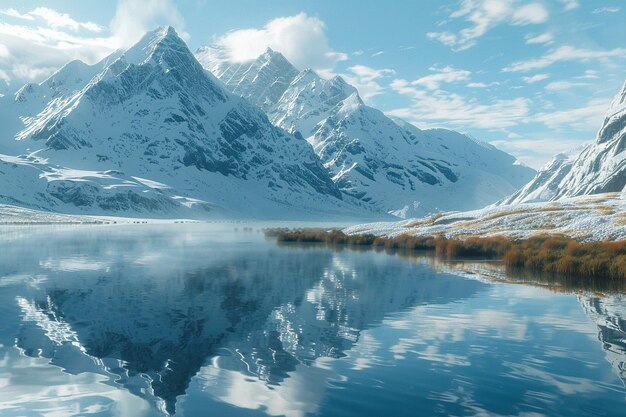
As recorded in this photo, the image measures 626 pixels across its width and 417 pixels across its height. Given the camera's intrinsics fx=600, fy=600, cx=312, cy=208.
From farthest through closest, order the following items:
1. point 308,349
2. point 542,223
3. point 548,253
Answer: point 542,223
point 548,253
point 308,349

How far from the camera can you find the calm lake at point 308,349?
15.6 meters

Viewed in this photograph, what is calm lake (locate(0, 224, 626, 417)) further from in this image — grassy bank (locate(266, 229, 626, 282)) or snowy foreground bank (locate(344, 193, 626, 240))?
snowy foreground bank (locate(344, 193, 626, 240))

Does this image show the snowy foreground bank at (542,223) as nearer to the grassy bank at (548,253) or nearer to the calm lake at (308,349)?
the grassy bank at (548,253)

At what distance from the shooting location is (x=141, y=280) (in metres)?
40.3

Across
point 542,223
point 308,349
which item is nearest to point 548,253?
point 542,223

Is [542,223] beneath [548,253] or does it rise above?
above

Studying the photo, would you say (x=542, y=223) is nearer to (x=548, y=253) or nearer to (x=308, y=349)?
(x=548, y=253)

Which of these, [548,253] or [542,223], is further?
[542,223]

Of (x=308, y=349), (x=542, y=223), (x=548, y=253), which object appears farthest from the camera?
(x=542, y=223)

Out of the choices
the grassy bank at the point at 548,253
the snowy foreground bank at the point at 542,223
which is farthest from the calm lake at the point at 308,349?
the snowy foreground bank at the point at 542,223

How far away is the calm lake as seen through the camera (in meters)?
15.6

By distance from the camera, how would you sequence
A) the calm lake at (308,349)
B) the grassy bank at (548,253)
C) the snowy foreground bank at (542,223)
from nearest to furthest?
1. the calm lake at (308,349)
2. the grassy bank at (548,253)
3. the snowy foreground bank at (542,223)

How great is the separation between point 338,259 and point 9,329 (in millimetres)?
39661

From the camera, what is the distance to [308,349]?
69.4 ft
